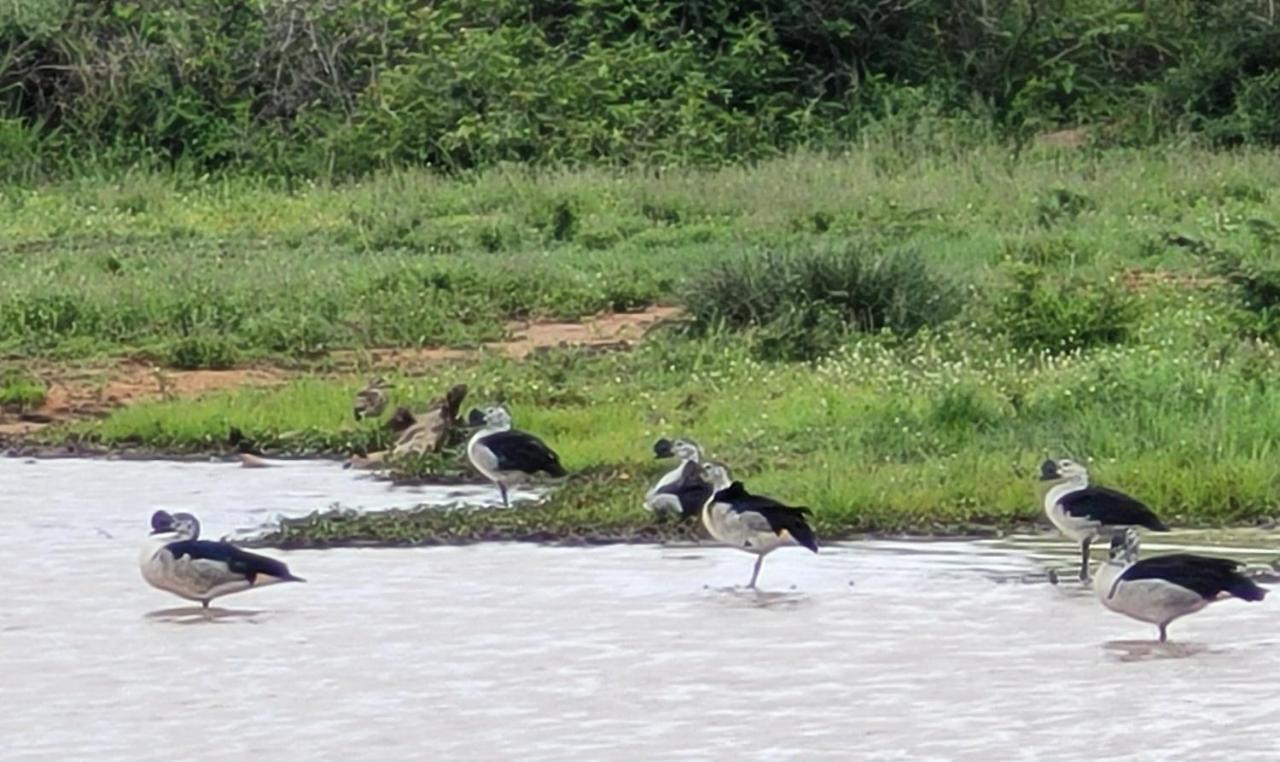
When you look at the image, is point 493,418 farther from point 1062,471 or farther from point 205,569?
point 1062,471

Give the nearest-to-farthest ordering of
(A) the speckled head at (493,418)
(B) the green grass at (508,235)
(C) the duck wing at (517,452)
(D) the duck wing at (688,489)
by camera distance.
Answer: (D) the duck wing at (688,489), (C) the duck wing at (517,452), (A) the speckled head at (493,418), (B) the green grass at (508,235)

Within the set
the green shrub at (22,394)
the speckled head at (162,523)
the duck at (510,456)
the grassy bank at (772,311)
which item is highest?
the speckled head at (162,523)

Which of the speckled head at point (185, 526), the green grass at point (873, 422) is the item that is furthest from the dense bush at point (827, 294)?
the speckled head at point (185, 526)

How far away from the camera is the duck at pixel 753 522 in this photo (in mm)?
9719

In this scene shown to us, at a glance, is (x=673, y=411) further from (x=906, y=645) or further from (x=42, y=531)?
(x=906, y=645)

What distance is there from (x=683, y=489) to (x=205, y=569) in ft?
7.41

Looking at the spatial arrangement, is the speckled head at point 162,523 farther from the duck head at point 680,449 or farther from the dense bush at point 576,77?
the dense bush at point 576,77

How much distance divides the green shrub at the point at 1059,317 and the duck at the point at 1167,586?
6.82 meters

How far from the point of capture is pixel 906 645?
901 centimetres

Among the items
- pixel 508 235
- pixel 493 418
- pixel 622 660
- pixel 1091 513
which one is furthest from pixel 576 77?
pixel 622 660

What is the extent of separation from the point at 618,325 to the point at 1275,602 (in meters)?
8.73

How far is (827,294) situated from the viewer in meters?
16.5

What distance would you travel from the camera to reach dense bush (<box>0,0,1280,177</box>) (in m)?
26.2

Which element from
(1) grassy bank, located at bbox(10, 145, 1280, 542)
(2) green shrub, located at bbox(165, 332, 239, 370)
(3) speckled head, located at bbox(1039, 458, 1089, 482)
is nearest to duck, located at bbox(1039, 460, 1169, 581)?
(3) speckled head, located at bbox(1039, 458, 1089, 482)
